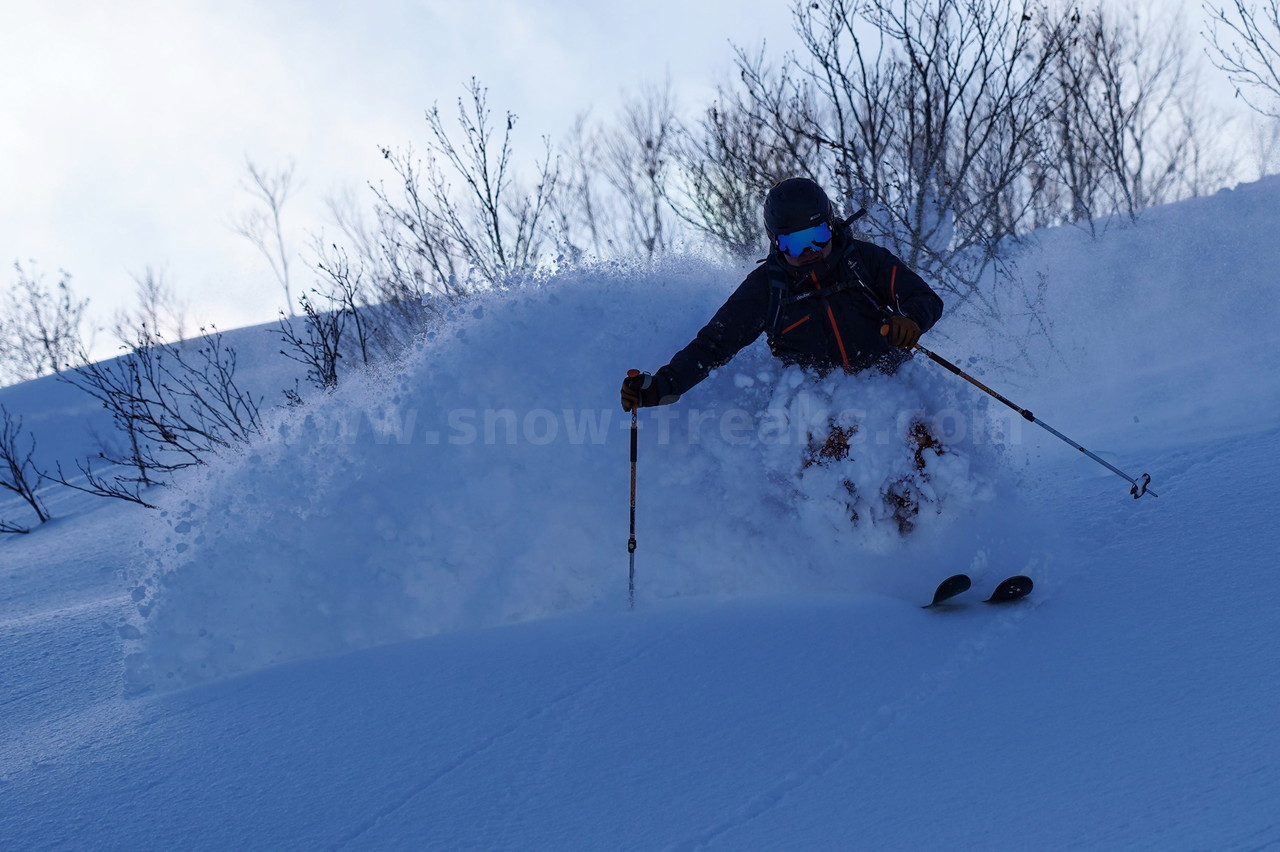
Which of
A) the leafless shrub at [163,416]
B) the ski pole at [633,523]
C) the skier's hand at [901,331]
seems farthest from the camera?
the leafless shrub at [163,416]

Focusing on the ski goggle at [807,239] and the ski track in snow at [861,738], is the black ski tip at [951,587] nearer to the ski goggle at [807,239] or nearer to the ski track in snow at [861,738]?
the ski track in snow at [861,738]

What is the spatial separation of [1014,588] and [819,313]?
1.26 metres

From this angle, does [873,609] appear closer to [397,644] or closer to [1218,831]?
[1218,831]

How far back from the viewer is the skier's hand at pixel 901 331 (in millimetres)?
3201

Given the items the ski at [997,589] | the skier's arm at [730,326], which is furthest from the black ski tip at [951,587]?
the skier's arm at [730,326]

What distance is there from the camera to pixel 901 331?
10.5 feet

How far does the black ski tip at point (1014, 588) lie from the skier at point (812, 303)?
0.99m

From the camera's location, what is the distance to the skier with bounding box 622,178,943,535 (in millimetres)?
3377

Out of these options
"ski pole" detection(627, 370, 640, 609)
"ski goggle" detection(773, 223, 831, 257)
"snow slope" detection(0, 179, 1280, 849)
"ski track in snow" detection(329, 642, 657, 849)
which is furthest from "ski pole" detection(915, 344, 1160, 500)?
"ski track in snow" detection(329, 642, 657, 849)

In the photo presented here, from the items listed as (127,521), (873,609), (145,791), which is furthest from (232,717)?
(127,521)

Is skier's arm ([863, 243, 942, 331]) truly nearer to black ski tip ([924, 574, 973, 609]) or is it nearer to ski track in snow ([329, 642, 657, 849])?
black ski tip ([924, 574, 973, 609])

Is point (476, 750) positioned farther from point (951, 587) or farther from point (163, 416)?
point (163, 416)

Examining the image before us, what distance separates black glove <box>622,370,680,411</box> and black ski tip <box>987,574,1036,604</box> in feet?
4.58

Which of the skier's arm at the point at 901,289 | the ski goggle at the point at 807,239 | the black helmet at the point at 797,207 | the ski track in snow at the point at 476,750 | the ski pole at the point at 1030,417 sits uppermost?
the black helmet at the point at 797,207
